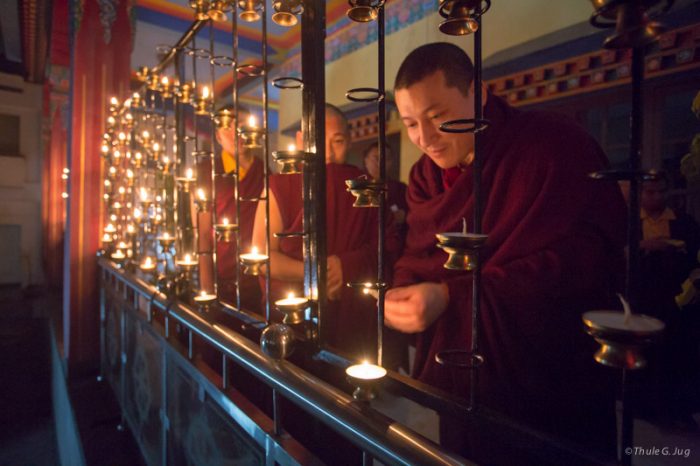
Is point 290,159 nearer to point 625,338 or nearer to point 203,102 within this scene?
point 625,338

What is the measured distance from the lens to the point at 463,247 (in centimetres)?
70

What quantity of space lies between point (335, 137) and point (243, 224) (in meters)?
1.08

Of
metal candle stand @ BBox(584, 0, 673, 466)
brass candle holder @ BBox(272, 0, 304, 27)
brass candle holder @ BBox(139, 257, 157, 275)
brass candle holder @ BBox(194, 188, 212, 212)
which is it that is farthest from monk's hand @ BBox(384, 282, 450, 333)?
brass candle holder @ BBox(139, 257, 157, 275)

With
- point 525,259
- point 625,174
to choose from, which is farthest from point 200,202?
point 625,174

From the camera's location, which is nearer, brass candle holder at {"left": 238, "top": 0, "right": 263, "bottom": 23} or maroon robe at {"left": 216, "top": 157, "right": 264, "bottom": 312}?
brass candle holder at {"left": 238, "top": 0, "right": 263, "bottom": 23}

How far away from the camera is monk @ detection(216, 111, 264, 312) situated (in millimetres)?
2783

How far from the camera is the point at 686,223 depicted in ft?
10.4

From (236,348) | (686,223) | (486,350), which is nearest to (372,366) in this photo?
(486,350)

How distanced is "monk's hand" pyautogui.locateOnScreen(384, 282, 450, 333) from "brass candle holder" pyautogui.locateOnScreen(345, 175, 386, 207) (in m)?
0.27

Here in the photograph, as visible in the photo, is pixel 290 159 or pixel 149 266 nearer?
pixel 290 159

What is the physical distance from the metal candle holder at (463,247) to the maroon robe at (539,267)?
1.26ft

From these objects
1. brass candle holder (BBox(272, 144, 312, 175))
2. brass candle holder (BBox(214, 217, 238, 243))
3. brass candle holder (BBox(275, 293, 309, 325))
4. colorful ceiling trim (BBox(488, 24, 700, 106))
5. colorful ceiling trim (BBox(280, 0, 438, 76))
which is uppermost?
colorful ceiling trim (BBox(280, 0, 438, 76))

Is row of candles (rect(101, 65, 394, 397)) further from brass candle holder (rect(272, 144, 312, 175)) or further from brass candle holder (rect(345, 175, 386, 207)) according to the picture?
brass candle holder (rect(345, 175, 386, 207))

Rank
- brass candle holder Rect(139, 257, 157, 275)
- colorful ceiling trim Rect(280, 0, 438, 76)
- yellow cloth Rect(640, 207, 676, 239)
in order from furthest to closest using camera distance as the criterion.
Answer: colorful ceiling trim Rect(280, 0, 438, 76) < yellow cloth Rect(640, 207, 676, 239) < brass candle holder Rect(139, 257, 157, 275)
